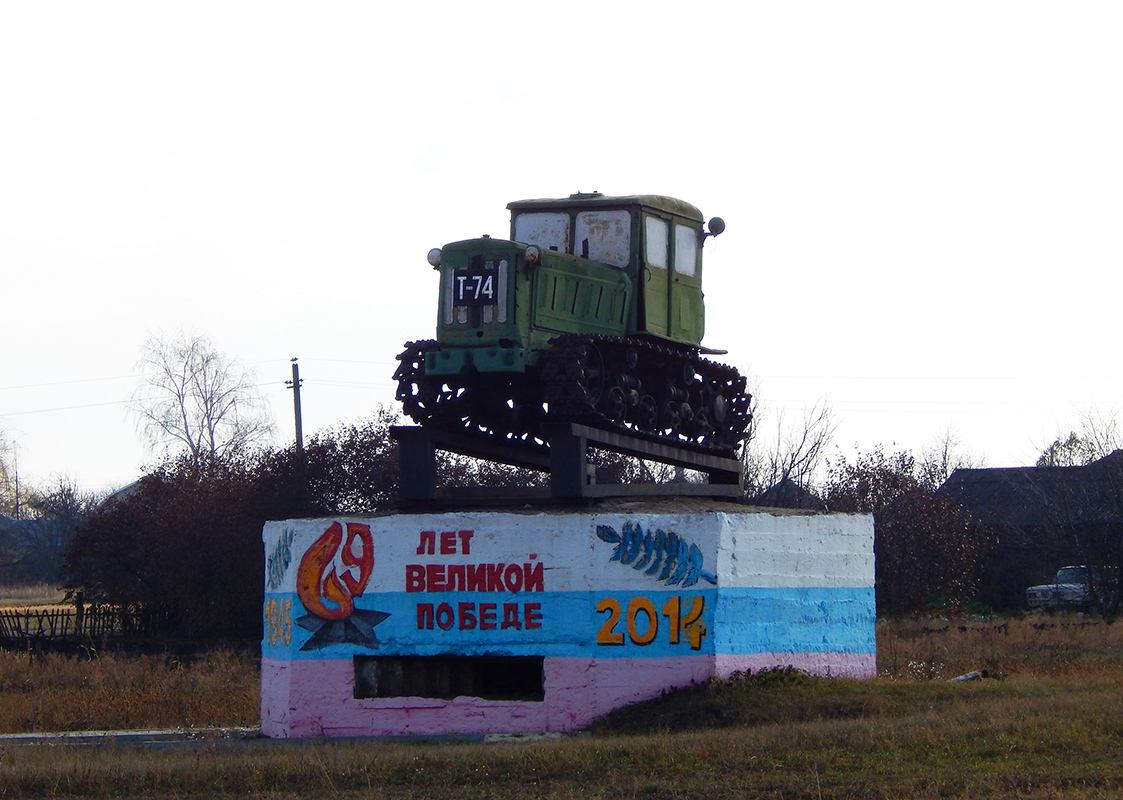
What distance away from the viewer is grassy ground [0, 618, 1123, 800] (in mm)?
11500

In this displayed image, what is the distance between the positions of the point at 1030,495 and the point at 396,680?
102 feet

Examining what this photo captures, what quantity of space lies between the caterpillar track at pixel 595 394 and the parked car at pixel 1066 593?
21.2m

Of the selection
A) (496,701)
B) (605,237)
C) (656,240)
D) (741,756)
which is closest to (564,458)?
(496,701)

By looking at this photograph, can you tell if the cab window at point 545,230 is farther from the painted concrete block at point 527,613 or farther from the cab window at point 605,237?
the painted concrete block at point 527,613

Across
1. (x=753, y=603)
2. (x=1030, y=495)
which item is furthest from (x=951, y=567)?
(x=753, y=603)

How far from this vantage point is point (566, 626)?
15992mm

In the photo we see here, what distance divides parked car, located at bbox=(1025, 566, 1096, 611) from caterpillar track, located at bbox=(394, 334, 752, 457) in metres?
21.2

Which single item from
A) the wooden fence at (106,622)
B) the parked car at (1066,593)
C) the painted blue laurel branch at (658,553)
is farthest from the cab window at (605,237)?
→ the parked car at (1066,593)

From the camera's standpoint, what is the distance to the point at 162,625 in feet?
126

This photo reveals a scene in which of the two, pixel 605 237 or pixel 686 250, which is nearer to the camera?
pixel 605 237

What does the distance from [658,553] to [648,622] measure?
75 cm

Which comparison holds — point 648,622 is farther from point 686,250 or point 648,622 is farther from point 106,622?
point 106,622

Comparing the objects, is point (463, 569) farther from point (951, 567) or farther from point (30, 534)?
point (30, 534)

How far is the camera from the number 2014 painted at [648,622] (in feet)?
51.8
